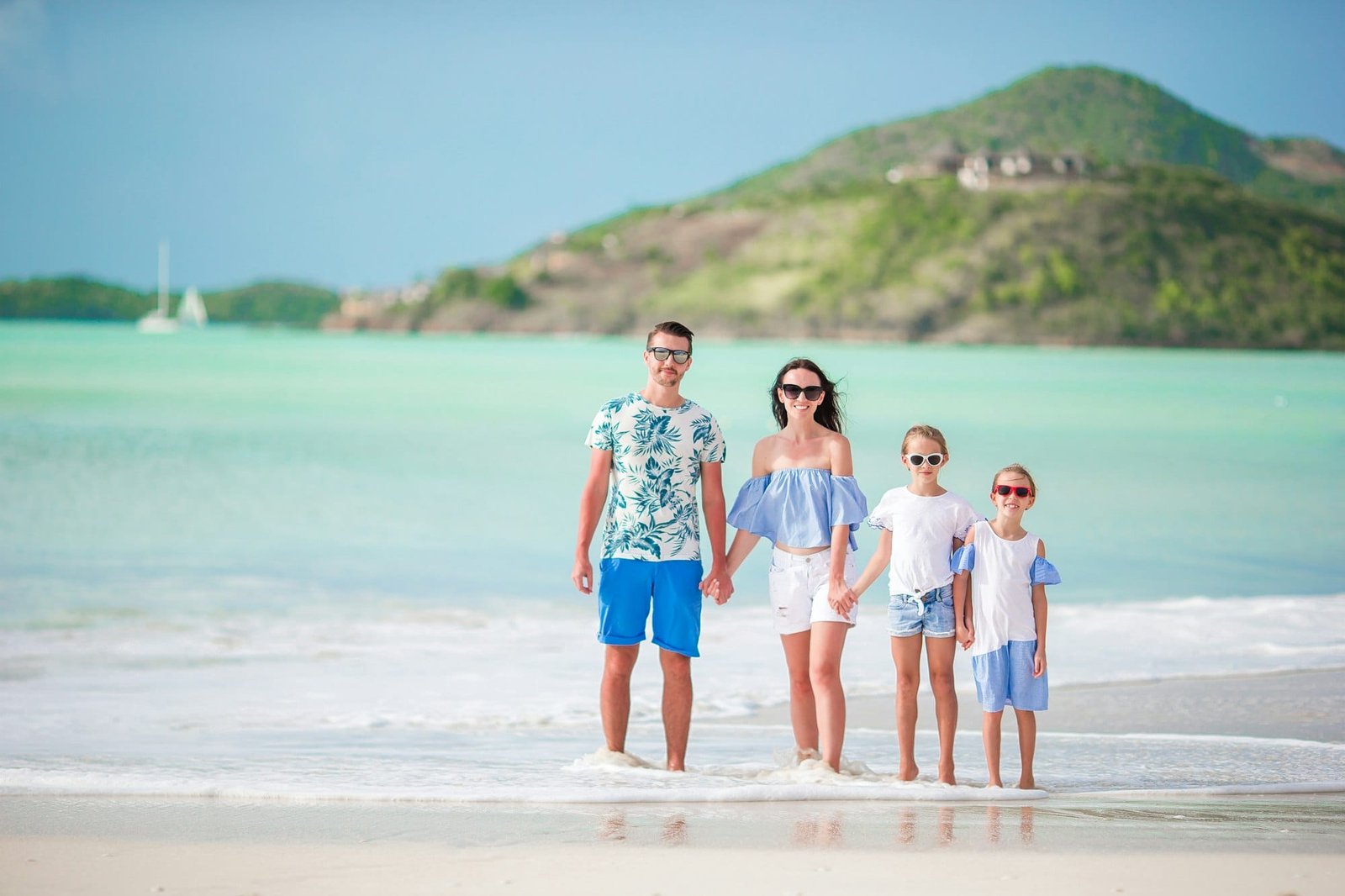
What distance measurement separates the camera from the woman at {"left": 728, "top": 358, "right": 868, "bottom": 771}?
4.30 metres

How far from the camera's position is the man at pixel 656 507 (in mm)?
4359

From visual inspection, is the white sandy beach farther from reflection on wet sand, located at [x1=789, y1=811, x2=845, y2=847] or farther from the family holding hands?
the family holding hands

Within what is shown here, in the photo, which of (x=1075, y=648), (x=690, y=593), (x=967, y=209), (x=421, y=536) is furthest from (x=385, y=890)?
(x=967, y=209)

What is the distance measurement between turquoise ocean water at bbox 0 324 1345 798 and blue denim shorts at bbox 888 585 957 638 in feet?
2.37

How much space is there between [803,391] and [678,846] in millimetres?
1378

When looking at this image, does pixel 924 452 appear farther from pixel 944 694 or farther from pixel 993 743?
pixel 993 743

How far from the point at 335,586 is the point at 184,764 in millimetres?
6611

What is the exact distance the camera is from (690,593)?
441 centimetres

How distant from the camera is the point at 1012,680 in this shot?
4.24m

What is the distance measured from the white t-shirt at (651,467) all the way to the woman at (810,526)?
0.18 m

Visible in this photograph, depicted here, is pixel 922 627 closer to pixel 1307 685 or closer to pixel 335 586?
pixel 1307 685

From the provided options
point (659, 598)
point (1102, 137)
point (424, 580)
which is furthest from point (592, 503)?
point (1102, 137)

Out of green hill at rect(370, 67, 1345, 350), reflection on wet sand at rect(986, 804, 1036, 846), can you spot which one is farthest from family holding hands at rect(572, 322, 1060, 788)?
green hill at rect(370, 67, 1345, 350)

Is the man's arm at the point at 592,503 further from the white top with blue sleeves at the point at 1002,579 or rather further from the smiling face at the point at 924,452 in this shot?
the white top with blue sleeves at the point at 1002,579
